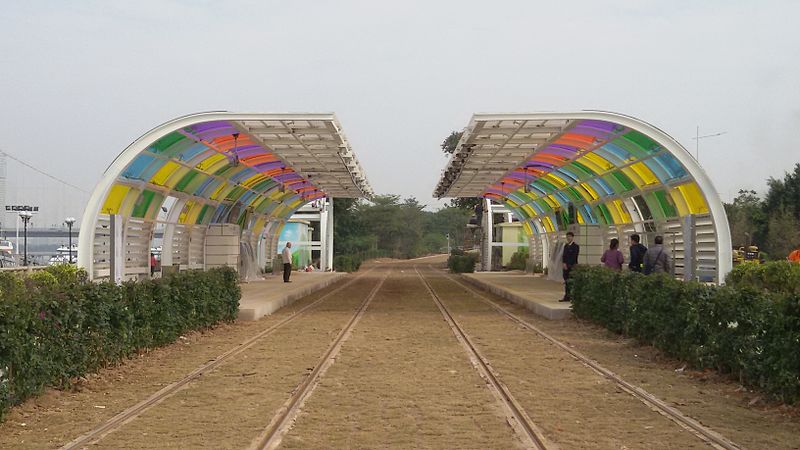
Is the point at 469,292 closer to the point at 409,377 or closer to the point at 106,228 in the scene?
the point at 106,228

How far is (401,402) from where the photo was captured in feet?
30.2

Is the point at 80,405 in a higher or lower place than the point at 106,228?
lower

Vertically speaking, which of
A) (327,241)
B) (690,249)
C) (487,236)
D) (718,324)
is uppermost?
(487,236)

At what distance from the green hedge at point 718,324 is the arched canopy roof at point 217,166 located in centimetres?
836

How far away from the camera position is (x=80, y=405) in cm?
910

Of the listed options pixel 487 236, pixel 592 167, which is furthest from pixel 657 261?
pixel 487 236

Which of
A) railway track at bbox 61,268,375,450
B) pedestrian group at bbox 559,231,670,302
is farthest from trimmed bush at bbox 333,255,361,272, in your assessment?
railway track at bbox 61,268,375,450

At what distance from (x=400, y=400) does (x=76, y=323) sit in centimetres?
371

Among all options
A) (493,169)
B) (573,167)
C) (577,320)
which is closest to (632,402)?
(577,320)

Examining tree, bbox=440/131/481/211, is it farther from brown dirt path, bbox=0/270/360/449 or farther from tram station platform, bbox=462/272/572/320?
brown dirt path, bbox=0/270/360/449

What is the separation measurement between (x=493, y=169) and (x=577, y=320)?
11.6 meters

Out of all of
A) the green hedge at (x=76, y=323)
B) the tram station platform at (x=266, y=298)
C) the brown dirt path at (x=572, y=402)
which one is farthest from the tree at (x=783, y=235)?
the green hedge at (x=76, y=323)

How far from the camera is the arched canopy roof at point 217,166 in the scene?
1862 centimetres

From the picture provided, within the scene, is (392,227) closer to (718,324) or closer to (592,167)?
(592,167)
